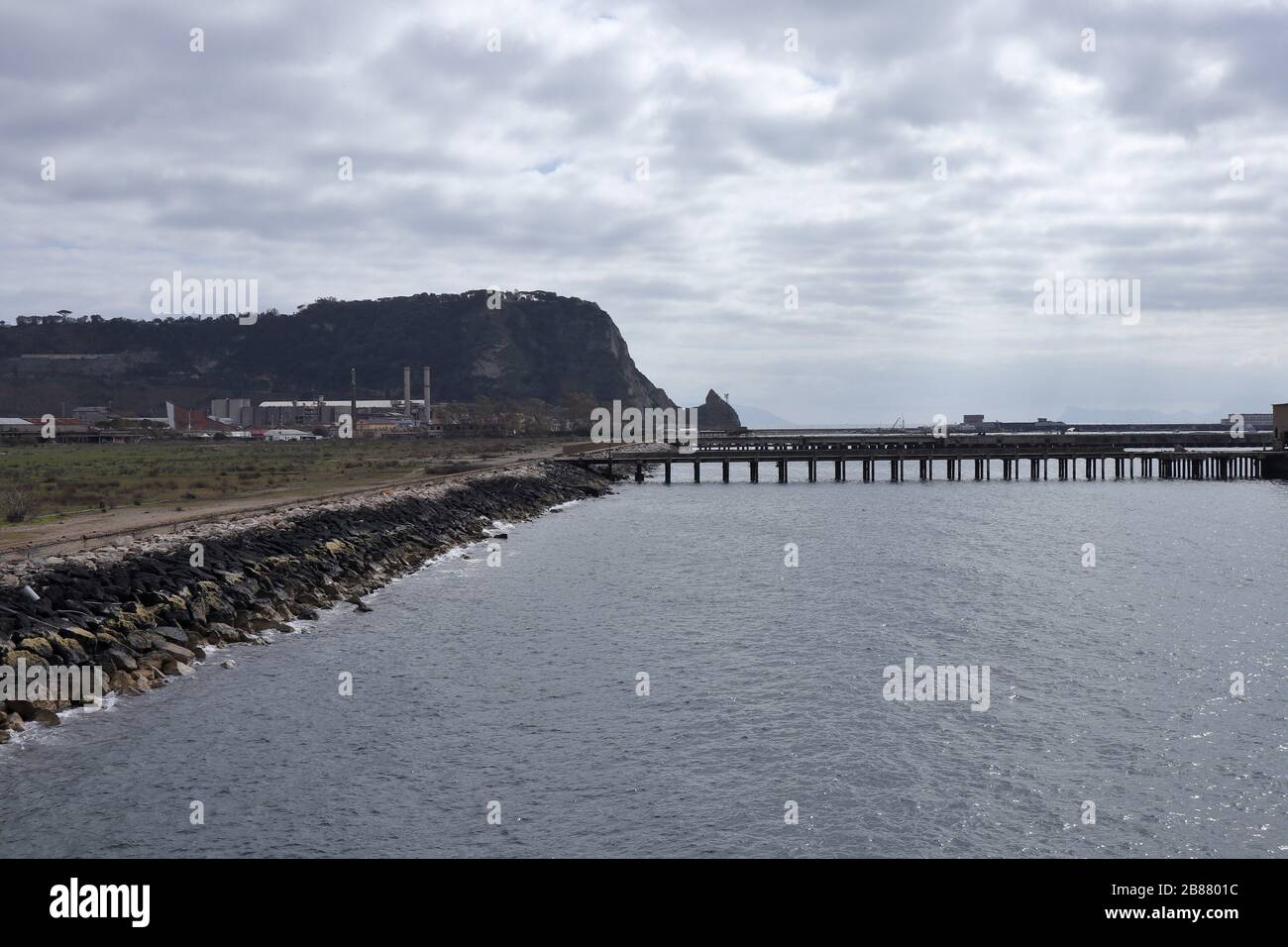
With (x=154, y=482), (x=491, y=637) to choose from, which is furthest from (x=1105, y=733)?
(x=154, y=482)

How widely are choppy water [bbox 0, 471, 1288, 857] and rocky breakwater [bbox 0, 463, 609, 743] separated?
3.77 feet

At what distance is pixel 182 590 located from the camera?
26.0 meters

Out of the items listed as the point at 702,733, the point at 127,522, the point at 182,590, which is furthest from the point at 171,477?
the point at 702,733

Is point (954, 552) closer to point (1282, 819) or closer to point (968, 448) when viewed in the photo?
point (1282, 819)

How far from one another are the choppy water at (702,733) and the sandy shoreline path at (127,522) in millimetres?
7361

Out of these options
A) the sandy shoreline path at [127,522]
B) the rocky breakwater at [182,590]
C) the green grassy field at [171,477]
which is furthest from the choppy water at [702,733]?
the green grassy field at [171,477]

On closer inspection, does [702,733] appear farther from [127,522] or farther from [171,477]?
[171,477]

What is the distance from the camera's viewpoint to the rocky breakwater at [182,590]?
20422mm

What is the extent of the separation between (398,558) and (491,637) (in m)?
14.3

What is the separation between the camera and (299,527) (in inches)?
1506

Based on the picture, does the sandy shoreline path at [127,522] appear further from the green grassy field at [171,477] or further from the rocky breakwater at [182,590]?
the rocky breakwater at [182,590]

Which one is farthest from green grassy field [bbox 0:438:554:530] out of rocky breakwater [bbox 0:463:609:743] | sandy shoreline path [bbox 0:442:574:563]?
rocky breakwater [bbox 0:463:609:743]

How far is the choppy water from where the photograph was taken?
1430 cm

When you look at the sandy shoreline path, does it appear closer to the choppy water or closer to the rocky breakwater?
the rocky breakwater
